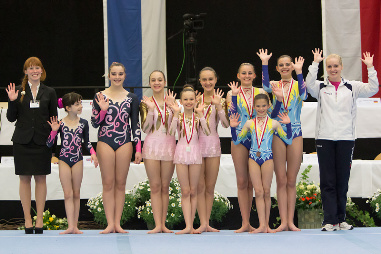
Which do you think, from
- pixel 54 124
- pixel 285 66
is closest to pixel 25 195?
pixel 54 124

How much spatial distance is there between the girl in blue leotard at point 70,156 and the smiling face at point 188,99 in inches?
36.7

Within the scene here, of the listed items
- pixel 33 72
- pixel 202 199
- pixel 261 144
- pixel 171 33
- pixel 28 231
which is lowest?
pixel 28 231

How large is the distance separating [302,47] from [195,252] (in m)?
6.76

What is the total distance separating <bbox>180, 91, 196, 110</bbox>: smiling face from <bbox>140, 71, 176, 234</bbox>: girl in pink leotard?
0.12 meters

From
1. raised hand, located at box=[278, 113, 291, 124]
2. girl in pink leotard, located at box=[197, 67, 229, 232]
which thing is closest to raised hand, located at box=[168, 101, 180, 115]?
girl in pink leotard, located at box=[197, 67, 229, 232]

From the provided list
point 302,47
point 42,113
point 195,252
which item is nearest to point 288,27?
point 302,47

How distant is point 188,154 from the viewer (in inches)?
225

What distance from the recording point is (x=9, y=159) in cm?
742

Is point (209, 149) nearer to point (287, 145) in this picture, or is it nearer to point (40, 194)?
point (287, 145)

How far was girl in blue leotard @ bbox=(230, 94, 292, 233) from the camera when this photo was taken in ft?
18.6

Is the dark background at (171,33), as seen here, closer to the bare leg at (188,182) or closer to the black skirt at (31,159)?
the black skirt at (31,159)

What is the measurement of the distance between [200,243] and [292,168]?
1.25 meters

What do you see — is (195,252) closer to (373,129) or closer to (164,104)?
(164,104)

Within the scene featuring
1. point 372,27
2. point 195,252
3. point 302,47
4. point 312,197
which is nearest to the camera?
point 195,252
